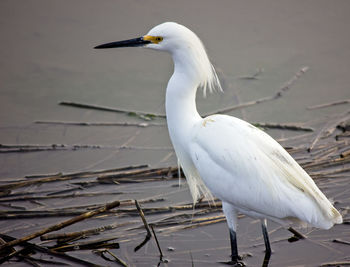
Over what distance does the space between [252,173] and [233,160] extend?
0.44 ft

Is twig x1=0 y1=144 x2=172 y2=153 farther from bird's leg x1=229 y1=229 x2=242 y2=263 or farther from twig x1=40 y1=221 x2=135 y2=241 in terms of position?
bird's leg x1=229 y1=229 x2=242 y2=263

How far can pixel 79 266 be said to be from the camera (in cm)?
379

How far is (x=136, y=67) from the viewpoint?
6895mm

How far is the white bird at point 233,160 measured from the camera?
3656 millimetres

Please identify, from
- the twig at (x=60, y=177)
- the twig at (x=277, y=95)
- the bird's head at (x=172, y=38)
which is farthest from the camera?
the twig at (x=277, y=95)

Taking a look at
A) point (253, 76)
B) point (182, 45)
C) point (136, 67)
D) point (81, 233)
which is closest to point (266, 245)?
point (81, 233)

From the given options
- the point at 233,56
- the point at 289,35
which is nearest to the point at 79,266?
the point at 233,56

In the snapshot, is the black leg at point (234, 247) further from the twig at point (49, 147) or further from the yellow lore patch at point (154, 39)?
the twig at point (49, 147)

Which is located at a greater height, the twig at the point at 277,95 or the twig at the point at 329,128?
the twig at the point at 277,95

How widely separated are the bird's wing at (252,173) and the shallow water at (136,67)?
576 mm

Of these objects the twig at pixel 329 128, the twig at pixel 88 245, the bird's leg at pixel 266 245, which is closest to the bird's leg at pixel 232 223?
the bird's leg at pixel 266 245

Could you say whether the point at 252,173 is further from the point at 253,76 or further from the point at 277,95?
the point at 253,76

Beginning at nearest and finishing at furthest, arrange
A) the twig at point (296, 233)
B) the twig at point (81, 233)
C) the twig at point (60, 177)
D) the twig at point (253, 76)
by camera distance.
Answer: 1. the twig at point (81, 233)
2. the twig at point (296, 233)
3. the twig at point (60, 177)
4. the twig at point (253, 76)

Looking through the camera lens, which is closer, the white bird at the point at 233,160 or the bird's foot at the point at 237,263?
the white bird at the point at 233,160
